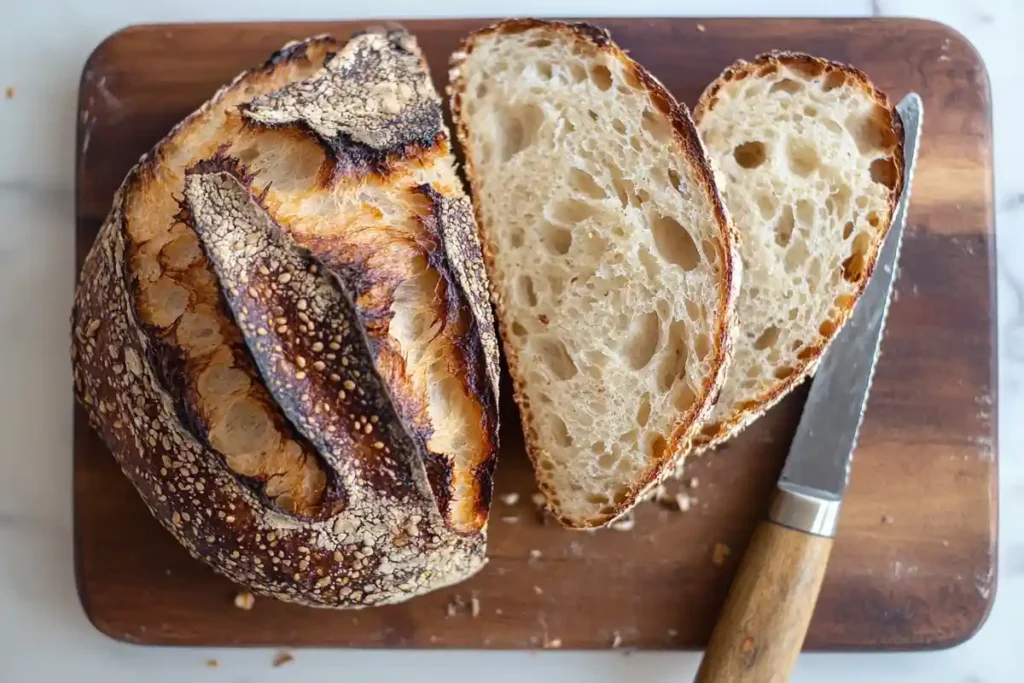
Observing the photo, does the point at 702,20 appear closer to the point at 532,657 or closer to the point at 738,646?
the point at 738,646

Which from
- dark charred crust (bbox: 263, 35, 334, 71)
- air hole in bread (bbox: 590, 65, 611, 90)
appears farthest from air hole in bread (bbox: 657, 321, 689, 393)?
dark charred crust (bbox: 263, 35, 334, 71)

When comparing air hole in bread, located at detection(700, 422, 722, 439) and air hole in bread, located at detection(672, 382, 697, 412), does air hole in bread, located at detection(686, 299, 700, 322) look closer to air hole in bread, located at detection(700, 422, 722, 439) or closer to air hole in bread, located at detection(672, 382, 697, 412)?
air hole in bread, located at detection(672, 382, 697, 412)

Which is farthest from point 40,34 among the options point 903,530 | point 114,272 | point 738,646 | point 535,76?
point 903,530

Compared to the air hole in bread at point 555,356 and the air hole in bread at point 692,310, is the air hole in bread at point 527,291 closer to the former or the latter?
the air hole in bread at point 555,356

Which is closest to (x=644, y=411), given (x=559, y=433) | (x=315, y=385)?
(x=559, y=433)

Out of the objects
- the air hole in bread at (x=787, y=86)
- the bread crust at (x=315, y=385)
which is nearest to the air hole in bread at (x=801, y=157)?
the air hole in bread at (x=787, y=86)

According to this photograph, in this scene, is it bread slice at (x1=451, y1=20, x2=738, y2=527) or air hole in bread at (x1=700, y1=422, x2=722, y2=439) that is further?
air hole in bread at (x1=700, y1=422, x2=722, y2=439)
